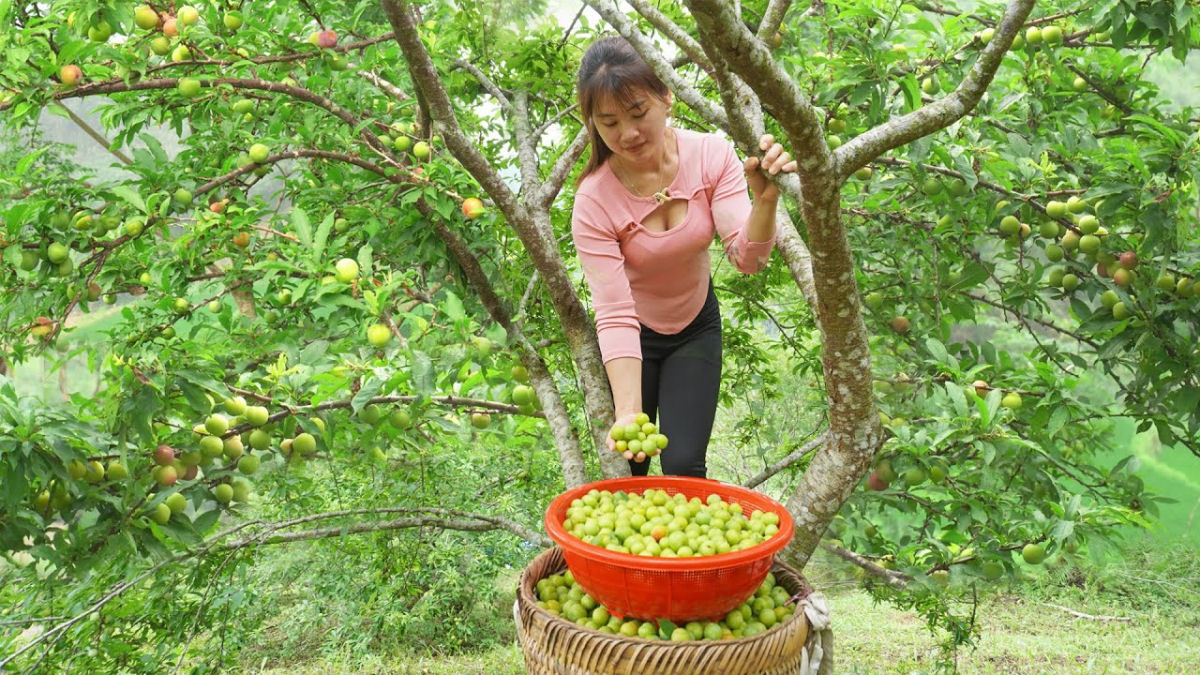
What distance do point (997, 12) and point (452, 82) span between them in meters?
1.61

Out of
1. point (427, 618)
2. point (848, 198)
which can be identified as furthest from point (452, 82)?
point (427, 618)

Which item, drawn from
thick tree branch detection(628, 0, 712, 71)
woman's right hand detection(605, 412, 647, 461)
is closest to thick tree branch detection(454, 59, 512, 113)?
thick tree branch detection(628, 0, 712, 71)

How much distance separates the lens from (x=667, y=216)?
1.75 meters

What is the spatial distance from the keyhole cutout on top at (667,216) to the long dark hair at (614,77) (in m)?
0.22

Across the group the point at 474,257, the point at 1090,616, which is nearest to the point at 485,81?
the point at 474,257

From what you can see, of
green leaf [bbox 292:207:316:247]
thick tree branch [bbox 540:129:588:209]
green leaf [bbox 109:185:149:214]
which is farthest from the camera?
thick tree branch [bbox 540:129:588:209]

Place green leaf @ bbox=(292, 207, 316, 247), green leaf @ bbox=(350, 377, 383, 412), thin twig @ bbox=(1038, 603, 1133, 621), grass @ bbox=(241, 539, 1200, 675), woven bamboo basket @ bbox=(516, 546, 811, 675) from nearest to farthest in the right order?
woven bamboo basket @ bbox=(516, 546, 811, 675) < green leaf @ bbox=(350, 377, 383, 412) < green leaf @ bbox=(292, 207, 316, 247) < grass @ bbox=(241, 539, 1200, 675) < thin twig @ bbox=(1038, 603, 1133, 621)

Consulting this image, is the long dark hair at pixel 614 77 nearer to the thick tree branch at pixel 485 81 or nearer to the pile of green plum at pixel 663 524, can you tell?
the pile of green plum at pixel 663 524

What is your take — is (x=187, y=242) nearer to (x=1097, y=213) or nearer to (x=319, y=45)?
(x=319, y=45)

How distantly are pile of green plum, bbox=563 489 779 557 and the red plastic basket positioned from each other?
0.11ft

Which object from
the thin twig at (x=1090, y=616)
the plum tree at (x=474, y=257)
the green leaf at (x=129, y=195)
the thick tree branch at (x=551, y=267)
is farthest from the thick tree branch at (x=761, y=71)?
the thin twig at (x=1090, y=616)

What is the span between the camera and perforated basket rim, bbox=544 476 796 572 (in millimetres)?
1187

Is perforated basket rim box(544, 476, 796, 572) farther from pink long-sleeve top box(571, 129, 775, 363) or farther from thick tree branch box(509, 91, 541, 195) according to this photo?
thick tree branch box(509, 91, 541, 195)

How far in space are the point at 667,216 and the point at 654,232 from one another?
47mm
